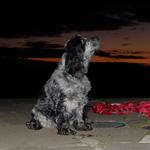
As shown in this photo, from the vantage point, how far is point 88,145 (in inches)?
318

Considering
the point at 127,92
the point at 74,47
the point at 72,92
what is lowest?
the point at 127,92

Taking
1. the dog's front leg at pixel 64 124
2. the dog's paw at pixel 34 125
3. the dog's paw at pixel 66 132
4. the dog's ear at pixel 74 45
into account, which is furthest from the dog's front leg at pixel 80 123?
the dog's ear at pixel 74 45

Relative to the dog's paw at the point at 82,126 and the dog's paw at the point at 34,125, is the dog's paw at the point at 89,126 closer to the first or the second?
the dog's paw at the point at 82,126

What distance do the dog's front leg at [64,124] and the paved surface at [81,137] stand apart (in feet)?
0.39

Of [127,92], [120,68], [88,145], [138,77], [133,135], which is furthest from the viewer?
[120,68]

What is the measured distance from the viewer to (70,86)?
8945 mm

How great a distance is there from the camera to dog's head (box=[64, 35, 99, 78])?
895 cm

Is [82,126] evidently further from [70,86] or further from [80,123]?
[70,86]

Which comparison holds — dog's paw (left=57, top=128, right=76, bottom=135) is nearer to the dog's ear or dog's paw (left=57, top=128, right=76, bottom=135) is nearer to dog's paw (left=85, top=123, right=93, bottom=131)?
dog's paw (left=85, top=123, right=93, bottom=131)

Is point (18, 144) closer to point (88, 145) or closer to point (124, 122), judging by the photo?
point (88, 145)

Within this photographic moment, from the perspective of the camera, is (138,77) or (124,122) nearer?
(124,122)

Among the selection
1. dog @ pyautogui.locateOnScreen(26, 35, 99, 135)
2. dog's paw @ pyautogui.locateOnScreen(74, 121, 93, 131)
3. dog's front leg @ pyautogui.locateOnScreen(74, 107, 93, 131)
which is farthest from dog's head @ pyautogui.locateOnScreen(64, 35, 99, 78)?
dog's paw @ pyautogui.locateOnScreen(74, 121, 93, 131)

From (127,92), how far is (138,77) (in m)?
3.29

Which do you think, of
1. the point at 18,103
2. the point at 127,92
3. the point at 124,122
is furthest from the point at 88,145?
the point at 127,92
